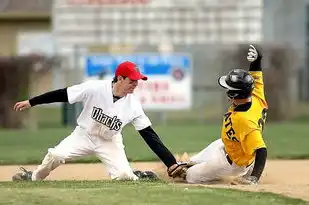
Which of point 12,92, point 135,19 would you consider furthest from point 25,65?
point 135,19

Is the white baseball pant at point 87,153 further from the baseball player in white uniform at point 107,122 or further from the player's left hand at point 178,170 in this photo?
the player's left hand at point 178,170

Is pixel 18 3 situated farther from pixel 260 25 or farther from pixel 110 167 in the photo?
pixel 110 167

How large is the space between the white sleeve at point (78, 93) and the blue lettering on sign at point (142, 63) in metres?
13.7

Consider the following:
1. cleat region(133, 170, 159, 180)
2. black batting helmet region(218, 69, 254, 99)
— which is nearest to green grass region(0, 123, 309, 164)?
cleat region(133, 170, 159, 180)

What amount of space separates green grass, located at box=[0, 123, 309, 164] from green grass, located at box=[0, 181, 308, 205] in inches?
204

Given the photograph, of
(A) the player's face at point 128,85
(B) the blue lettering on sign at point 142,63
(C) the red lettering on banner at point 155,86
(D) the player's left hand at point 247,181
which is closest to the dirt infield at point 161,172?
(D) the player's left hand at point 247,181

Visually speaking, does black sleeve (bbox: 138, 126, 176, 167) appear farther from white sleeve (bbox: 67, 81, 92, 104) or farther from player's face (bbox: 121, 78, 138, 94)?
white sleeve (bbox: 67, 81, 92, 104)

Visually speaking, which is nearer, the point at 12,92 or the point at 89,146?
the point at 89,146

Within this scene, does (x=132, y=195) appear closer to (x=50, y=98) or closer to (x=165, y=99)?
(x=50, y=98)

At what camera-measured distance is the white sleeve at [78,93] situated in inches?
364

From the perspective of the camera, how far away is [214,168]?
948cm

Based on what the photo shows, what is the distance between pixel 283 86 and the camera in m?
24.9

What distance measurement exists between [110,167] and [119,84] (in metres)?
1.00

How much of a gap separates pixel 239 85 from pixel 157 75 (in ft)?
46.8
